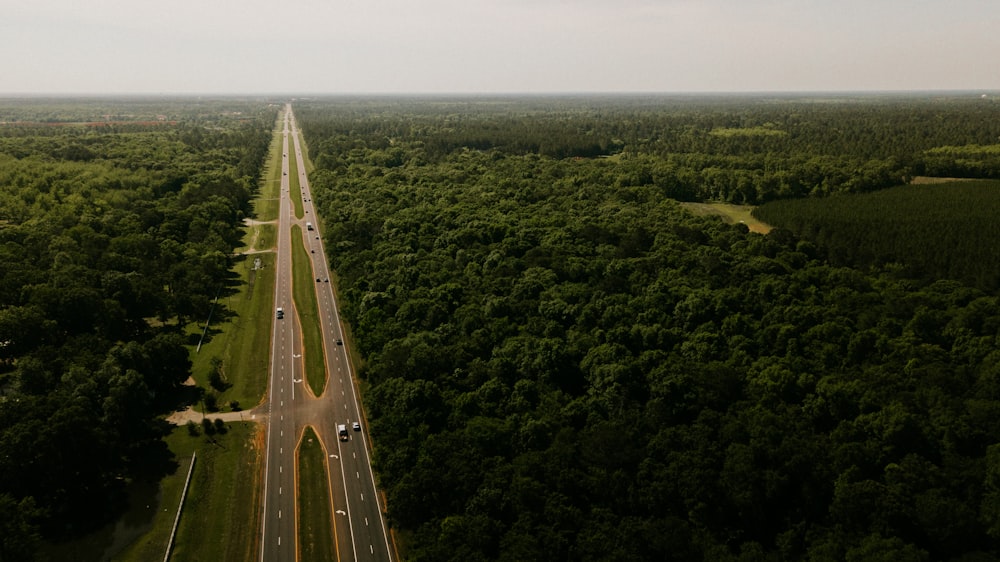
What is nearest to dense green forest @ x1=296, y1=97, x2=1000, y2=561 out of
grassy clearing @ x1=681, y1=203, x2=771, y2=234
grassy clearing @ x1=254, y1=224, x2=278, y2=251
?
grassy clearing @ x1=681, y1=203, x2=771, y2=234

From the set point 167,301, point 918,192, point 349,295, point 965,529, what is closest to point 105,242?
point 167,301

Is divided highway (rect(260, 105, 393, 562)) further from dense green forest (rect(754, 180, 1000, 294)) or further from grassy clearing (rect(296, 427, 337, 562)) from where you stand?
dense green forest (rect(754, 180, 1000, 294))

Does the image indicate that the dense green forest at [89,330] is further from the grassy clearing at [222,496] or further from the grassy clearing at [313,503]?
the grassy clearing at [313,503]

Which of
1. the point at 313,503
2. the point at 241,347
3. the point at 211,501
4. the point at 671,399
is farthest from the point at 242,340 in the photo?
the point at 671,399

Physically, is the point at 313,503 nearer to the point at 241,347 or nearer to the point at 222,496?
the point at 222,496

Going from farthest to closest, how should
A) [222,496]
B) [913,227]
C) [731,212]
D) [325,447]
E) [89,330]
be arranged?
[731,212], [913,227], [89,330], [325,447], [222,496]

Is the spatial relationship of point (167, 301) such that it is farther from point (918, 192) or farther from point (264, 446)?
point (918, 192)

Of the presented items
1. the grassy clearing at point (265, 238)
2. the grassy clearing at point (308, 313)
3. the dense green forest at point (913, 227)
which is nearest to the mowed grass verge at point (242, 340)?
the grassy clearing at point (308, 313)
